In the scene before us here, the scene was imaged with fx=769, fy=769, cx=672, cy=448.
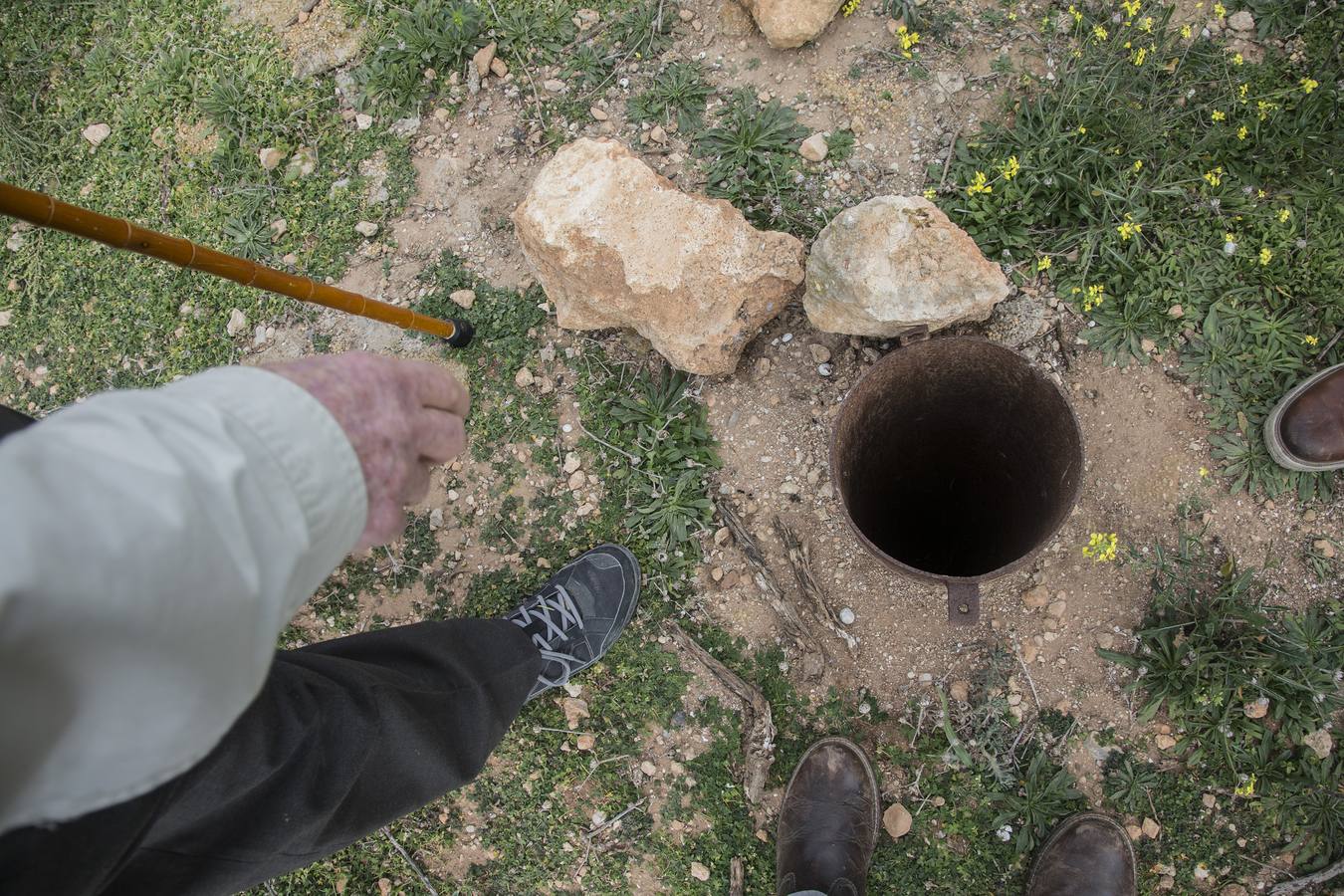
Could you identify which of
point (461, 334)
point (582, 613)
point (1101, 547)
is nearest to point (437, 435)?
point (582, 613)

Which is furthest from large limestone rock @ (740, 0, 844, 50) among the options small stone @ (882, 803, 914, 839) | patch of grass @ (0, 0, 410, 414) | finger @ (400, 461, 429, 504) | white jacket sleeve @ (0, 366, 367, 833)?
small stone @ (882, 803, 914, 839)

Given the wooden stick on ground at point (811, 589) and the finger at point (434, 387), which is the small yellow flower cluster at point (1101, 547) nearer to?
the wooden stick on ground at point (811, 589)

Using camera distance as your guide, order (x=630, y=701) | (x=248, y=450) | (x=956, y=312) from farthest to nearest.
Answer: (x=630, y=701) → (x=956, y=312) → (x=248, y=450)

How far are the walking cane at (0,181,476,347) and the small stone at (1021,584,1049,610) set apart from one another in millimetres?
2339

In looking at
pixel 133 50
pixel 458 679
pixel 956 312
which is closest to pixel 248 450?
pixel 458 679

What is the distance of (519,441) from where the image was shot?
300 centimetres

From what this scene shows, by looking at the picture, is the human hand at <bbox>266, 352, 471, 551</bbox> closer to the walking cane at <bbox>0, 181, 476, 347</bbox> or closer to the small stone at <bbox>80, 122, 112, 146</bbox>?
the walking cane at <bbox>0, 181, 476, 347</bbox>

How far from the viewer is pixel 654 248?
255 centimetres

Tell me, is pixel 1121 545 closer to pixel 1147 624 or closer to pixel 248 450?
pixel 1147 624

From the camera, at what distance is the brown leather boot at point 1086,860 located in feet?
8.47

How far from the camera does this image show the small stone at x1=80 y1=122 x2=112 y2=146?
359 centimetres

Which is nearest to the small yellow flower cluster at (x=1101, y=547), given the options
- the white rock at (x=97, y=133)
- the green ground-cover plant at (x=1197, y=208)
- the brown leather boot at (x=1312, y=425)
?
the green ground-cover plant at (x=1197, y=208)

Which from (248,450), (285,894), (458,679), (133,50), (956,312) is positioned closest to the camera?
(248,450)

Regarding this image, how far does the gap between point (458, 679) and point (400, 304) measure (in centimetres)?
157
